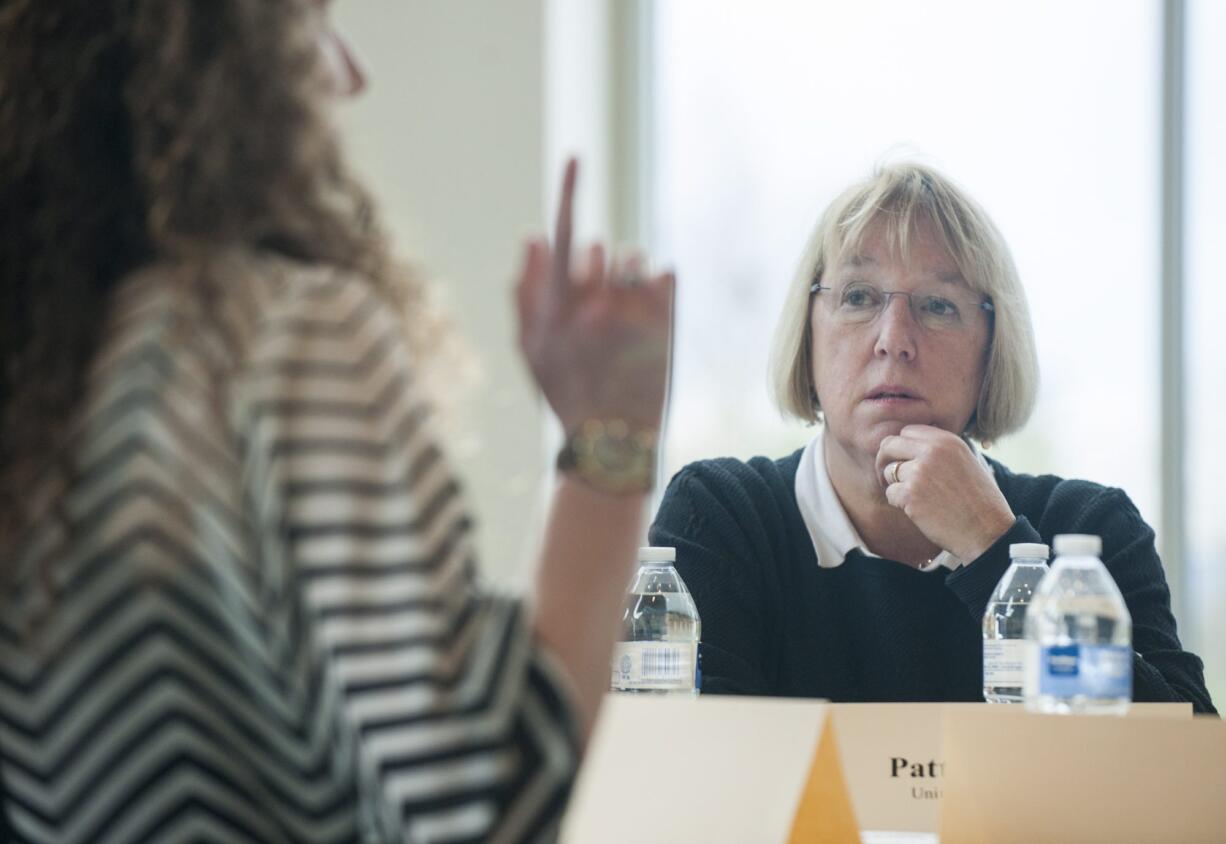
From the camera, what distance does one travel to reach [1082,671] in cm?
142

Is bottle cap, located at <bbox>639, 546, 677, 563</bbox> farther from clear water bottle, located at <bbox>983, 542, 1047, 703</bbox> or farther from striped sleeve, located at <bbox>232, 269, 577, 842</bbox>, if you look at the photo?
striped sleeve, located at <bbox>232, 269, 577, 842</bbox>

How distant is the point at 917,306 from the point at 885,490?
11.0 inches

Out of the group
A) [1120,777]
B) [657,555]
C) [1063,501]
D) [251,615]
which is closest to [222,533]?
[251,615]

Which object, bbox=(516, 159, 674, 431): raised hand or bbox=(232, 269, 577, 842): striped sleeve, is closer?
bbox=(232, 269, 577, 842): striped sleeve

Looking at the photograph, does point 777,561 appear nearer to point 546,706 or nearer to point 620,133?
point 546,706

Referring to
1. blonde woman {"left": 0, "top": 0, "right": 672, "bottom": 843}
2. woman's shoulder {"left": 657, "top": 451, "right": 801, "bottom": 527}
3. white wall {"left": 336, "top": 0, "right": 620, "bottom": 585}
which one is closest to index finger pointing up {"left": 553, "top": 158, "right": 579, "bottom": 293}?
blonde woman {"left": 0, "top": 0, "right": 672, "bottom": 843}

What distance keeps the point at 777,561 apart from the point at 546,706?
53.7 inches

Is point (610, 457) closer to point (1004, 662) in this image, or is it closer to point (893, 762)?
point (893, 762)

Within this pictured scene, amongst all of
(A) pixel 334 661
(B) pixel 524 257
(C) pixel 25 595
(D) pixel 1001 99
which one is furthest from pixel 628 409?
(D) pixel 1001 99

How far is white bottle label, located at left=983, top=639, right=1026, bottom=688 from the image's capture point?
1839 mm

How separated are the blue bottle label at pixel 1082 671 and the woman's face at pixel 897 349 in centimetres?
71

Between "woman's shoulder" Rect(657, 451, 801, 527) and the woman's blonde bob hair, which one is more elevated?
the woman's blonde bob hair

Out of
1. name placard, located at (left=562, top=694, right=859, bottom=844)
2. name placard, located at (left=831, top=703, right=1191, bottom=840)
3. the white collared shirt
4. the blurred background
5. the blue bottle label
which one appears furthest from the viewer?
the blurred background

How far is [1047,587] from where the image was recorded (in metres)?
1.63
